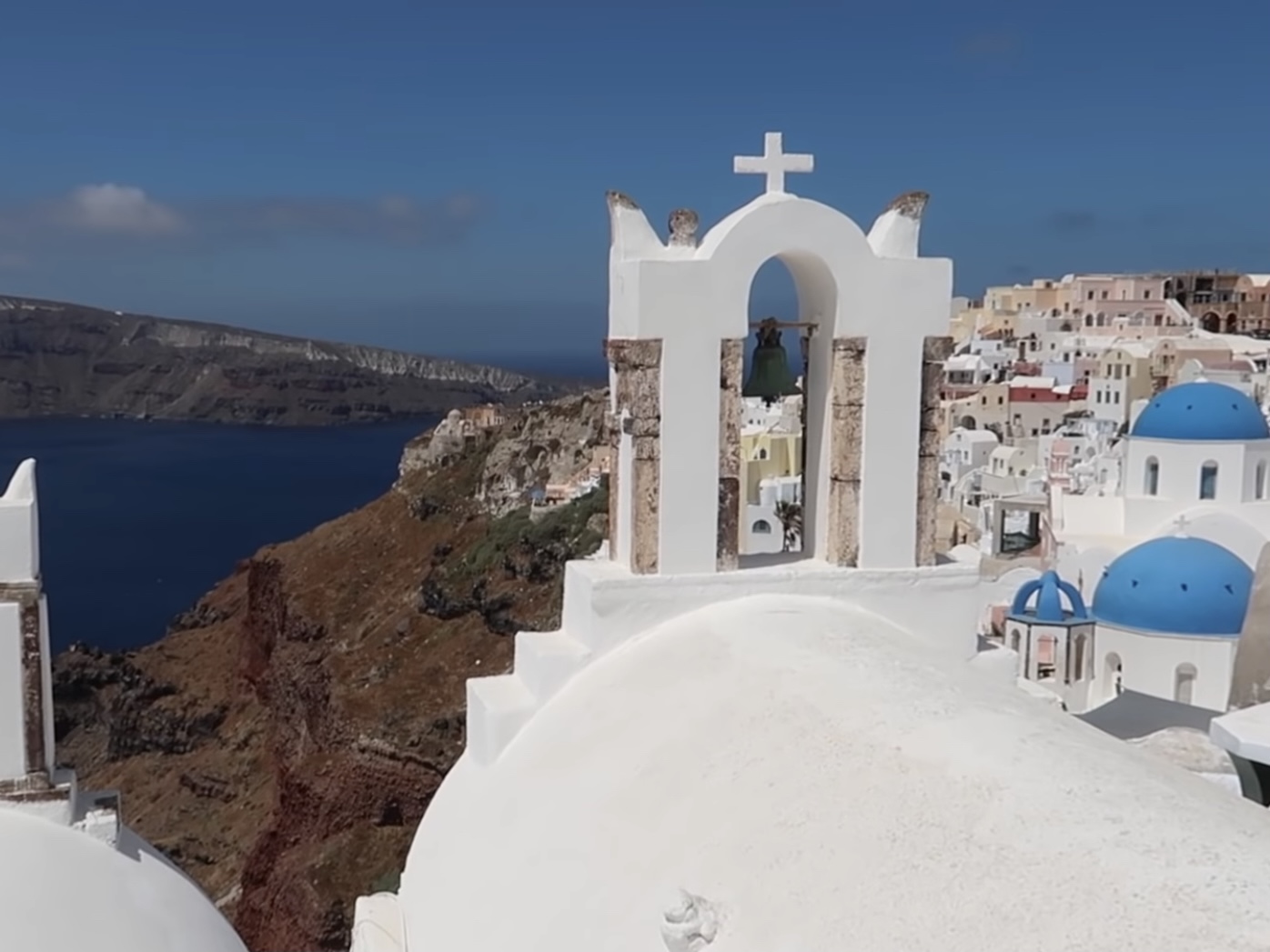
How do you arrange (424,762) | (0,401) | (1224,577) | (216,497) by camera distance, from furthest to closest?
(0,401)
(216,497)
(424,762)
(1224,577)

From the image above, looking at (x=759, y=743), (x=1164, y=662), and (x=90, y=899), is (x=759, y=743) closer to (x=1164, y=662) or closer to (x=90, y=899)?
(x=90, y=899)

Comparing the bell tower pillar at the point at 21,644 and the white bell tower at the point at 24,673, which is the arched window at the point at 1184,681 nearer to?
the white bell tower at the point at 24,673

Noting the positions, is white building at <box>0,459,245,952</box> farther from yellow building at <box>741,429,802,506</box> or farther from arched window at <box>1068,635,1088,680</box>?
yellow building at <box>741,429,802,506</box>

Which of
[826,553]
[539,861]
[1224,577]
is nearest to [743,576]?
[826,553]

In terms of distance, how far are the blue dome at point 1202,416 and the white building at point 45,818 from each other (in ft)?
67.1

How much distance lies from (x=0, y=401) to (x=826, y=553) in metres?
130

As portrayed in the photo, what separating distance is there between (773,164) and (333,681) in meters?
25.5

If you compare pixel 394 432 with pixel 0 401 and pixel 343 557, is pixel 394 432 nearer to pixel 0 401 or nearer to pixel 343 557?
pixel 0 401

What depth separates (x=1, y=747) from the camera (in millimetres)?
5672

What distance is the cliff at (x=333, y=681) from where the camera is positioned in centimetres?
2431

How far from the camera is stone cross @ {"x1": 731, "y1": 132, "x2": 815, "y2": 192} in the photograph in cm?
534

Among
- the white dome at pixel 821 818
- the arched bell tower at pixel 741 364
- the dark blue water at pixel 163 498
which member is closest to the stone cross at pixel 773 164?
the arched bell tower at pixel 741 364

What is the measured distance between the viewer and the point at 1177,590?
1697cm

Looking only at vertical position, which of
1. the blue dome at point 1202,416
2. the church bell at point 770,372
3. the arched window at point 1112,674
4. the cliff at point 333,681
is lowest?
the cliff at point 333,681
